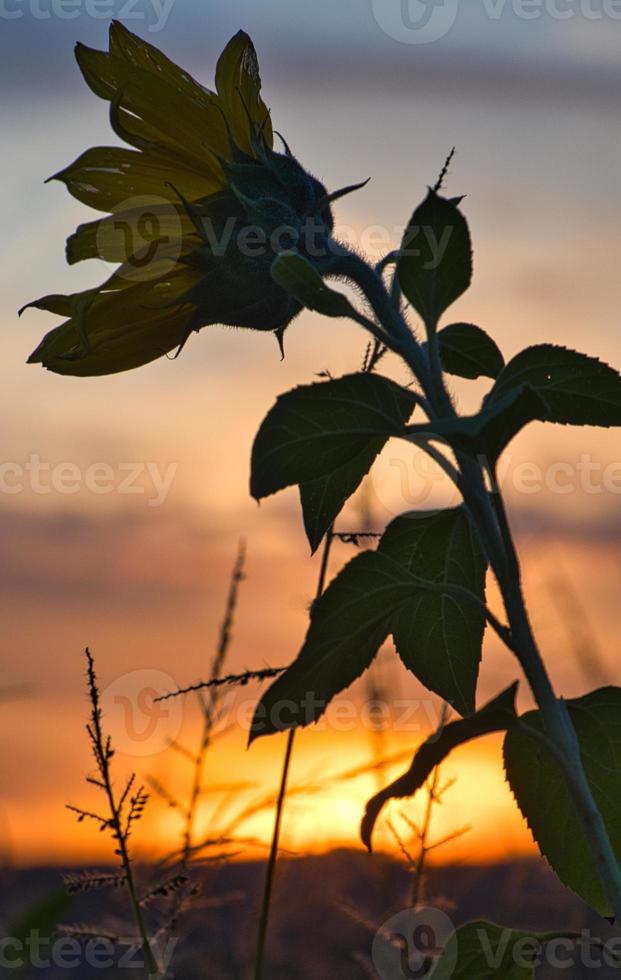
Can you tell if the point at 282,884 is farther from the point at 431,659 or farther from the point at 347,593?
the point at 347,593

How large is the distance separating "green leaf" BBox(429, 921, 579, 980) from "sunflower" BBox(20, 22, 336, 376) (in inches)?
25.3

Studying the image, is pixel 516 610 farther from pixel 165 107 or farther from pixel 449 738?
pixel 165 107

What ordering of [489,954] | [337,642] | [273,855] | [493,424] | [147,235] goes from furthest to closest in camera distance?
[273,855]
[147,235]
[489,954]
[337,642]
[493,424]

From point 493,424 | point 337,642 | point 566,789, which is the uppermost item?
point 493,424

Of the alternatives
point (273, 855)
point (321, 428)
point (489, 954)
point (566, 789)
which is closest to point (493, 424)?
point (321, 428)

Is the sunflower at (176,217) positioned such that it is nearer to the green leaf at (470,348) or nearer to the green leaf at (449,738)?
the green leaf at (470,348)

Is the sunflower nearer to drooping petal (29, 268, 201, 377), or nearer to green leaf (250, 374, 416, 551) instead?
drooping petal (29, 268, 201, 377)

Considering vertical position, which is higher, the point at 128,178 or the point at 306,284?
the point at 128,178

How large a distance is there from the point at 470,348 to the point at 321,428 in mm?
302

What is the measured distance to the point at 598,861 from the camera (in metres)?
0.99

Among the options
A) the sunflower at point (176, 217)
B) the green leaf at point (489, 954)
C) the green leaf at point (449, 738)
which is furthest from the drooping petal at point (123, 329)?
the green leaf at point (489, 954)

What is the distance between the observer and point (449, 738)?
101 centimetres

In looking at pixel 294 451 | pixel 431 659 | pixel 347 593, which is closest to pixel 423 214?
pixel 294 451

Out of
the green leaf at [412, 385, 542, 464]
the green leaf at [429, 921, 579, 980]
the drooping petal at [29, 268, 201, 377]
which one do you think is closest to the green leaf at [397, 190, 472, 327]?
the green leaf at [412, 385, 542, 464]
